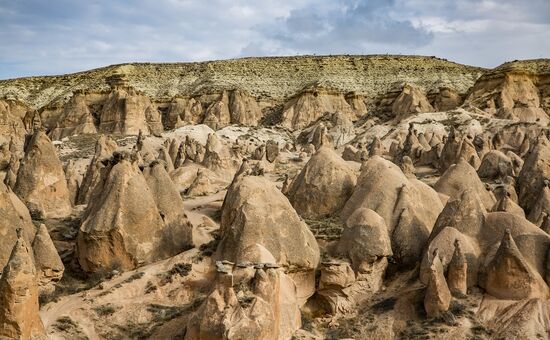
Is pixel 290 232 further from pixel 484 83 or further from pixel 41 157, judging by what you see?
pixel 484 83

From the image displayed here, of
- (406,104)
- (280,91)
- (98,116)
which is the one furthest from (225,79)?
(406,104)

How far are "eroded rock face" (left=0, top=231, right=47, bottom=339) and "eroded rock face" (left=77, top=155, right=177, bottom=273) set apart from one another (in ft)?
15.1

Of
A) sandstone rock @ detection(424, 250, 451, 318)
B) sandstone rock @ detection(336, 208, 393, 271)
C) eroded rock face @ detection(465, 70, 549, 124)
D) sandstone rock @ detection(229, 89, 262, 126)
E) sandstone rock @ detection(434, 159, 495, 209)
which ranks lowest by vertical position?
sandstone rock @ detection(424, 250, 451, 318)

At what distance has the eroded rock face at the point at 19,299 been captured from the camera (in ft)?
40.0

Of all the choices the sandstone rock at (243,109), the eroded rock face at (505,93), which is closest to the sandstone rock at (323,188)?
the eroded rock face at (505,93)

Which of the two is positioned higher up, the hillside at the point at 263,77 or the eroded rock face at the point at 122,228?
the hillside at the point at 263,77

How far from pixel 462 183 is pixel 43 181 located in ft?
50.6

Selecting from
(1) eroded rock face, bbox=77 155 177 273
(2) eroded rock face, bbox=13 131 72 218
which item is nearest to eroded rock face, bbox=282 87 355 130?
(2) eroded rock face, bbox=13 131 72 218

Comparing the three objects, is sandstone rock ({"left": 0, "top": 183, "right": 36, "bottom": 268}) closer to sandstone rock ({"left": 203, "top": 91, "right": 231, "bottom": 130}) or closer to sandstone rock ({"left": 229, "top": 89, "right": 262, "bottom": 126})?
sandstone rock ({"left": 203, "top": 91, "right": 231, "bottom": 130})

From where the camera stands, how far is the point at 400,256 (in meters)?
17.8

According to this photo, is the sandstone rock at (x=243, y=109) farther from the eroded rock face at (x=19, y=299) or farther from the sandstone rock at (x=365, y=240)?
the eroded rock face at (x=19, y=299)

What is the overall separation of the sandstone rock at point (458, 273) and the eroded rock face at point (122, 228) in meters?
7.95

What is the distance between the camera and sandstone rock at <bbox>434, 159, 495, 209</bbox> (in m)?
21.8

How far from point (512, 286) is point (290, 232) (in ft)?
18.6
